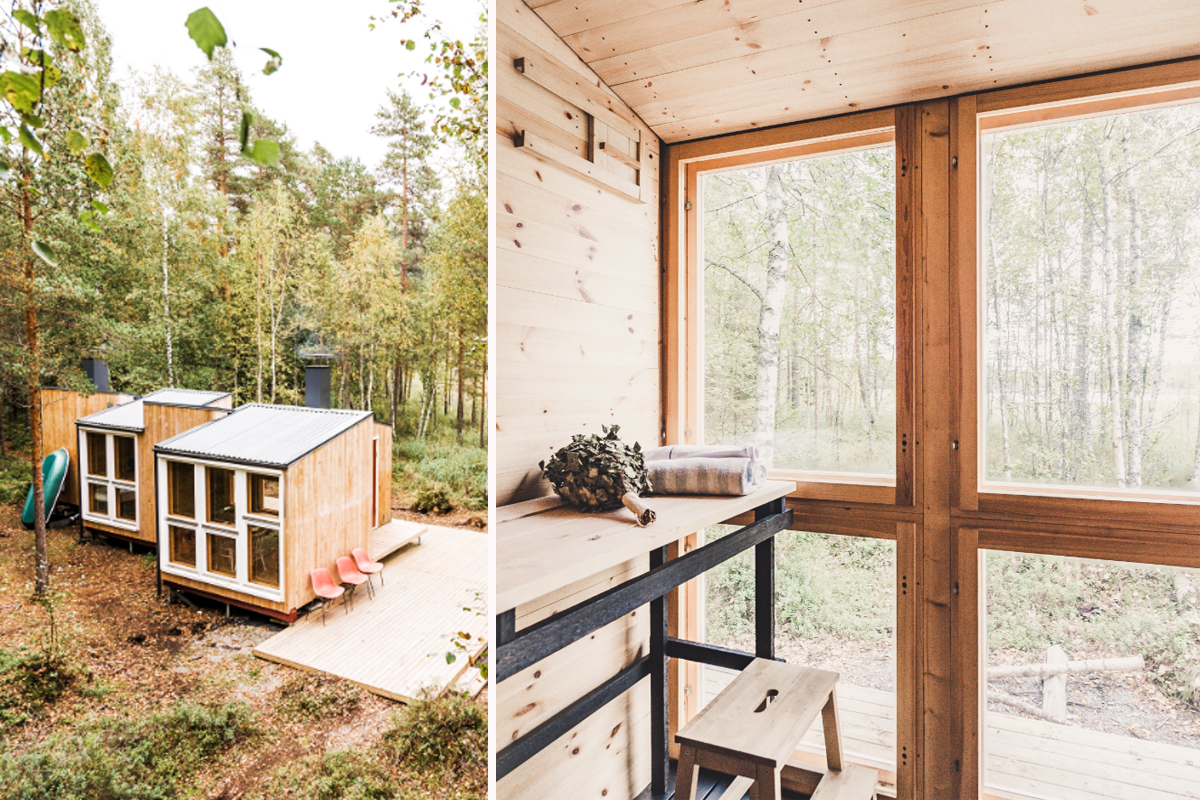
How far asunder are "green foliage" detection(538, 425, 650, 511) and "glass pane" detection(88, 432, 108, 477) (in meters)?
0.71

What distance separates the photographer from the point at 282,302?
919 mm

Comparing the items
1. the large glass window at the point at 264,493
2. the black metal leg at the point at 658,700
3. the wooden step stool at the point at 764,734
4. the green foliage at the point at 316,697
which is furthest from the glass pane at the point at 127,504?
the black metal leg at the point at 658,700

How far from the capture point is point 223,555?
87 centimetres

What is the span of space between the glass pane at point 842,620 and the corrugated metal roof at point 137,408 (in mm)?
1558

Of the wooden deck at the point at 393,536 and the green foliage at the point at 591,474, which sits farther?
the green foliage at the point at 591,474

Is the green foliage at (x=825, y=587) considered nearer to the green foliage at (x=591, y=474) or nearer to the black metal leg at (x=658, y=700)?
the black metal leg at (x=658, y=700)

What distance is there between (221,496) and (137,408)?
0.16m

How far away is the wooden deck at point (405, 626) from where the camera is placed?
3.21 feet

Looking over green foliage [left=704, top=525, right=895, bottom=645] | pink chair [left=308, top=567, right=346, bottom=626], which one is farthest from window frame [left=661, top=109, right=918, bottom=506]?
pink chair [left=308, top=567, right=346, bottom=626]

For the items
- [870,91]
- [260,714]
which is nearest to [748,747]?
[260,714]

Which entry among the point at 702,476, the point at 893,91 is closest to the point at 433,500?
the point at 702,476

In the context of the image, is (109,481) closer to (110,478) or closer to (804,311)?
(110,478)

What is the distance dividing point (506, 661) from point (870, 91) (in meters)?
1.71

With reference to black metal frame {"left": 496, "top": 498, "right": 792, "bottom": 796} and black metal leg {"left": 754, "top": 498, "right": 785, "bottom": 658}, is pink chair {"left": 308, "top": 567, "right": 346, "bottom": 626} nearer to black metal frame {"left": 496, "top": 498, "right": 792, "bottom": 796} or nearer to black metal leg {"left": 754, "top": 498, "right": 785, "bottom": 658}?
black metal frame {"left": 496, "top": 498, "right": 792, "bottom": 796}
